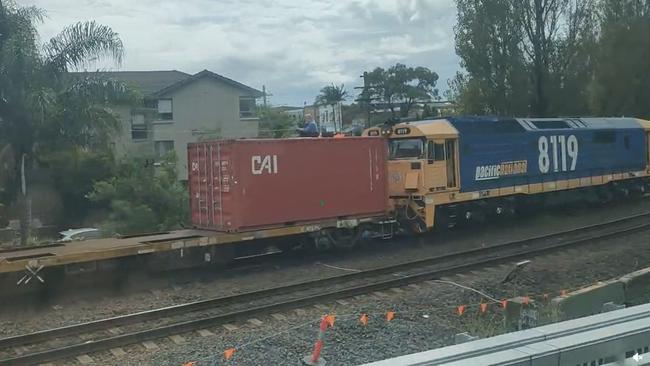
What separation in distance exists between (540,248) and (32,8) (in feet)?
54.4

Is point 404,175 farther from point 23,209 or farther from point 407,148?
point 23,209

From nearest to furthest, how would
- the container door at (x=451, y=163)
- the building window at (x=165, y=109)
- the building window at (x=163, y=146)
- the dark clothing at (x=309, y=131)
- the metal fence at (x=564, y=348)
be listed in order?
the metal fence at (x=564, y=348) < the dark clothing at (x=309, y=131) < the container door at (x=451, y=163) < the building window at (x=163, y=146) < the building window at (x=165, y=109)

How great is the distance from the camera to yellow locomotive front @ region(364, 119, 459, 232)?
1552 centimetres

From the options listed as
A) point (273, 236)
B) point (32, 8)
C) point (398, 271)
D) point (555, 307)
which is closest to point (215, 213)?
point (273, 236)

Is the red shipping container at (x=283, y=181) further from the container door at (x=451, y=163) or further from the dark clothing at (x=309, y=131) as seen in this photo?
the container door at (x=451, y=163)

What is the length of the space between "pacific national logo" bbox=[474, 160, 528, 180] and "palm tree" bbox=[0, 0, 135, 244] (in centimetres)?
1173

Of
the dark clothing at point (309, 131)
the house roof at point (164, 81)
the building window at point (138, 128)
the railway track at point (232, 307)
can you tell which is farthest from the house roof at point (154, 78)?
the railway track at point (232, 307)

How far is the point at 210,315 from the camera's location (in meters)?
9.35

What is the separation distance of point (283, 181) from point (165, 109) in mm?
24082

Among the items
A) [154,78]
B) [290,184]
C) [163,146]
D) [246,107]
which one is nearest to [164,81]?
[154,78]

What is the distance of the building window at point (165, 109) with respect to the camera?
35.1 m

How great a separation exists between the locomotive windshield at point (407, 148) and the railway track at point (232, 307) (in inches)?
117

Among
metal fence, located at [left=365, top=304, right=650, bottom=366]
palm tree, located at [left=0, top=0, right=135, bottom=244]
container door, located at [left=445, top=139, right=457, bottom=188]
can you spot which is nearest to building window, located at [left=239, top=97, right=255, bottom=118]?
palm tree, located at [left=0, top=0, right=135, bottom=244]

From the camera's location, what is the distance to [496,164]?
57.5 feet
